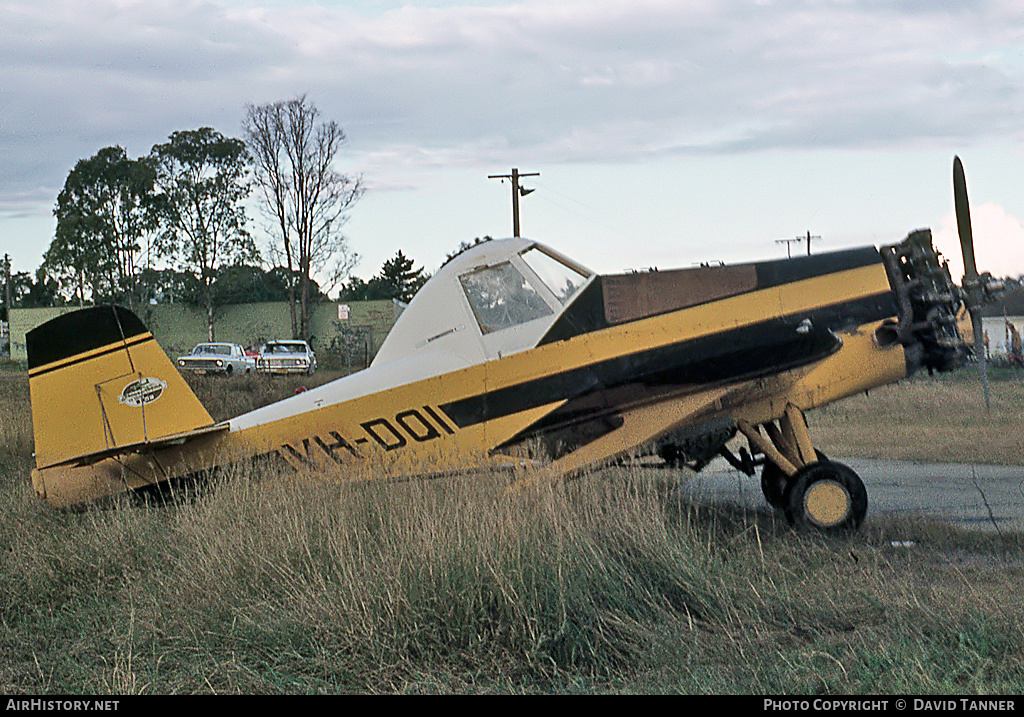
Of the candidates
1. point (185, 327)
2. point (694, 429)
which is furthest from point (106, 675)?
point (185, 327)

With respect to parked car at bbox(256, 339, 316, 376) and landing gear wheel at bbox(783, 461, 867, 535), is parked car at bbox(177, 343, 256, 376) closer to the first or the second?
parked car at bbox(256, 339, 316, 376)

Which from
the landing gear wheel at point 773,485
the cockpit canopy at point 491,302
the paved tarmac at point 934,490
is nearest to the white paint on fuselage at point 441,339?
the cockpit canopy at point 491,302

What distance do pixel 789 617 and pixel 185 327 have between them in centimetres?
5399

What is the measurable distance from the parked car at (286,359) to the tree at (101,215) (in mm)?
15384

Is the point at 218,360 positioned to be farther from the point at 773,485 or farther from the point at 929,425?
the point at 773,485

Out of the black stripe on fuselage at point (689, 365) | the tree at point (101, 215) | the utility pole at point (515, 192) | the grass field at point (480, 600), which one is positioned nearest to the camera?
the grass field at point (480, 600)

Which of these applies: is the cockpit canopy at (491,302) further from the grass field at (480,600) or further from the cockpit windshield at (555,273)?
the grass field at (480,600)

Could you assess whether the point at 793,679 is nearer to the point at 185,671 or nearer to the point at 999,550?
the point at 185,671

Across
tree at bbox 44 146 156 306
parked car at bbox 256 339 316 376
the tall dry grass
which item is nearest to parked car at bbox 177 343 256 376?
parked car at bbox 256 339 316 376

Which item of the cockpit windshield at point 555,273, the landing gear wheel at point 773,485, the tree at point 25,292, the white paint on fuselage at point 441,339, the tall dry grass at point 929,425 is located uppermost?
the tree at point 25,292

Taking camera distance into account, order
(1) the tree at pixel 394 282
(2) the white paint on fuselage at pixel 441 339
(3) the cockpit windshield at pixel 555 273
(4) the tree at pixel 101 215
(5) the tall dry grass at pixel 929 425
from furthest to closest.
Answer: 1. (1) the tree at pixel 394 282
2. (4) the tree at pixel 101 215
3. (5) the tall dry grass at pixel 929 425
4. (3) the cockpit windshield at pixel 555 273
5. (2) the white paint on fuselage at pixel 441 339

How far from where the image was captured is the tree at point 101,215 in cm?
5009

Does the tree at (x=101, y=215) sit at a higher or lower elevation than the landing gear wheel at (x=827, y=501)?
higher

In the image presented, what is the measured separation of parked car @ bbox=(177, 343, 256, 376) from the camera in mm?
36094
